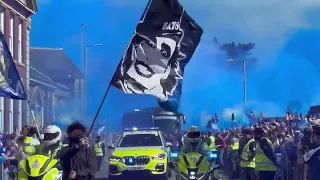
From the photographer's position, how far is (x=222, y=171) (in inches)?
1102

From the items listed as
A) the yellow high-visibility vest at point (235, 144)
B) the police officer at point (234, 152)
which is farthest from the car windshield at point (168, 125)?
the yellow high-visibility vest at point (235, 144)

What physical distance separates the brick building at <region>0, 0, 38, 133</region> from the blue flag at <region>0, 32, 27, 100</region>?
68.3ft

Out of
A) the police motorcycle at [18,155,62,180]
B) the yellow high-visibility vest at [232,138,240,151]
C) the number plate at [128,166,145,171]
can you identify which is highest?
the police motorcycle at [18,155,62,180]

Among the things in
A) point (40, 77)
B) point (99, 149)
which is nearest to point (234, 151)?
point (99, 149)

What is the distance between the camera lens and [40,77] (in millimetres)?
44438

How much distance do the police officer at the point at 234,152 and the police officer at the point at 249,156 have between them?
21.2 feet

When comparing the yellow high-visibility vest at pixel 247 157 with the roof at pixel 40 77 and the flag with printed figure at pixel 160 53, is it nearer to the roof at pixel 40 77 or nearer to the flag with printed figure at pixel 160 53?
the flag with printed figure at pixel 160 53

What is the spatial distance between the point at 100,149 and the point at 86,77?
14.9 metres

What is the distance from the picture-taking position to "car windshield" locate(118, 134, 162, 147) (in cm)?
2211

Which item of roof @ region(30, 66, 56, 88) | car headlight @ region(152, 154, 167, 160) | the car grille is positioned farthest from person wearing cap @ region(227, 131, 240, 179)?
roof @ region(30, 66, 56, 88)

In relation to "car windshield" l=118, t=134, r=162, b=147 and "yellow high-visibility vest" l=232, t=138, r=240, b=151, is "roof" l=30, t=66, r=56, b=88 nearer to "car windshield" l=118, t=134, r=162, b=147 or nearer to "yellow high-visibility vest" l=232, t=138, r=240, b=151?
"yellow high-visibility vest" l=232, t=138, r=240, b=151

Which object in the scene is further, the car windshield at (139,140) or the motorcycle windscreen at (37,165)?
the car windshield at (139,140)

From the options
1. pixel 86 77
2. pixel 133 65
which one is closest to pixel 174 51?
pixel 133 65

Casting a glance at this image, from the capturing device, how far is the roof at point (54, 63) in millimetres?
43803
